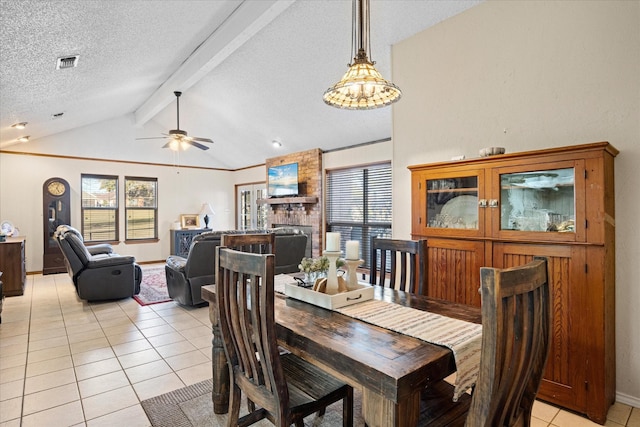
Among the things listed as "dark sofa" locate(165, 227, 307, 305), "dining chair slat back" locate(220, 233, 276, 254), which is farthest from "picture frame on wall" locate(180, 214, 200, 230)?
"dining chair slat back" locate(220, 233, 276, 254)

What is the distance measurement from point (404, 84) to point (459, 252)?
6.12 feet

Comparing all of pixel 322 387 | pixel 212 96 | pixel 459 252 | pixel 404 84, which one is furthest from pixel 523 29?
pixel 212 96

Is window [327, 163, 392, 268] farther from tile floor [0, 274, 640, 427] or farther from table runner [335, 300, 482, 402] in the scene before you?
table runner [335, 300, 482, 402]

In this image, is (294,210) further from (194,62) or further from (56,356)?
(56,356)

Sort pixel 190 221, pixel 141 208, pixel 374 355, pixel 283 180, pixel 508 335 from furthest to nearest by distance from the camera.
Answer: pixel 190 221 < pixel 141 208 < pixel 283 180 < pixel 374 355 < pixel 508 335

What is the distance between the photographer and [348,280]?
→ 1.96 metres

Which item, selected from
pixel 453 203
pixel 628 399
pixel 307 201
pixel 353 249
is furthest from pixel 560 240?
pixel 307 201

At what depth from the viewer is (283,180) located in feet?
24.4

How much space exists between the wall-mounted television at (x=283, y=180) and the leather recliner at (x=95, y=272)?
3352 mm

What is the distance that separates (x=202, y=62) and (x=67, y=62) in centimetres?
158

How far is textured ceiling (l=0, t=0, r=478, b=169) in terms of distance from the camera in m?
2.86

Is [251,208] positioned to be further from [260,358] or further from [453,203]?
[260,358]

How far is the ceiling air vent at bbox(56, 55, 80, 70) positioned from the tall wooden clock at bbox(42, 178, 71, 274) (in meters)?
4.59

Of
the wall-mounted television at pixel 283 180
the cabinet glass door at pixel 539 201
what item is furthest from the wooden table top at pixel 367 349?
the wall-mounted television at pixel 283 180
